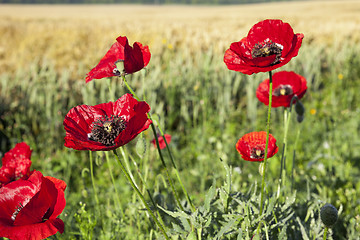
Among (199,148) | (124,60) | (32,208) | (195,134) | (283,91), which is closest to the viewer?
(32,208)

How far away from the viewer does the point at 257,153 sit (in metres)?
1.01

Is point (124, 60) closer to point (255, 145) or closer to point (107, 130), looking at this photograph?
point (107, 130)

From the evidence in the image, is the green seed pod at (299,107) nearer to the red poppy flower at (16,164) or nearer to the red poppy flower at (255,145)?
the red poppy flower at (255,145)

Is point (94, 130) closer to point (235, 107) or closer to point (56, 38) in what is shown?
point (235, 107)

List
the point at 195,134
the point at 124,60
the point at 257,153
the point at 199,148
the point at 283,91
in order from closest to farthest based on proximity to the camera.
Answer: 1. the point at 124,60
2. the point at 257,153
3. the point at 283,91
4. the point at 199,148
5. the point at 195,134

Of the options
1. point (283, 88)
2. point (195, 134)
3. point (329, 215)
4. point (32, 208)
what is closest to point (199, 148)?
point (195, 134)

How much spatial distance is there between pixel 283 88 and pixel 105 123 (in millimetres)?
659

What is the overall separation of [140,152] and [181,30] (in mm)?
4175

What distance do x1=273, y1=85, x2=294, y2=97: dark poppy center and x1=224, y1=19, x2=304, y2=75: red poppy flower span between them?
31 cm

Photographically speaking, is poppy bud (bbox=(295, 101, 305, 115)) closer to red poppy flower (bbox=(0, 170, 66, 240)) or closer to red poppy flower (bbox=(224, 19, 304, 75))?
red poppy flower (bbox=(224, 19, 304, 75))

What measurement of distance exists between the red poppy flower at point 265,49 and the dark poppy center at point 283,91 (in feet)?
1.01

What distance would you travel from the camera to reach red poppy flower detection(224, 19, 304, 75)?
2.49 ft

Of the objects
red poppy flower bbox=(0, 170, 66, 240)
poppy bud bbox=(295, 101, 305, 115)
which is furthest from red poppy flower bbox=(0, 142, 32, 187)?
poppy bud bbox=(295, 101, 305, 115)

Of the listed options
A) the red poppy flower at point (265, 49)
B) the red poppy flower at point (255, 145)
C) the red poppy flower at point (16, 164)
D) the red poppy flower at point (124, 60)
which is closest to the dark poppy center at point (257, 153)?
the red poppy flower at point (255, 145)
